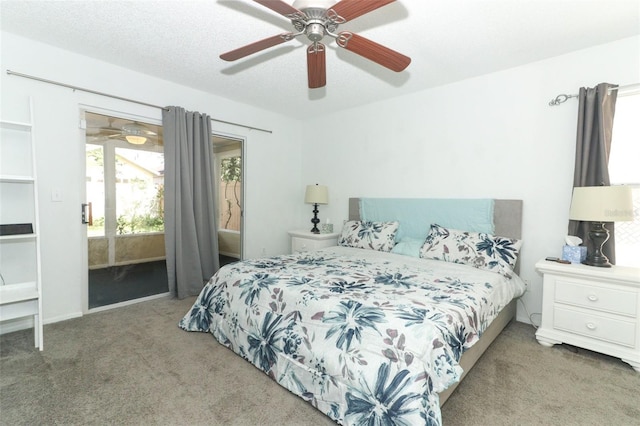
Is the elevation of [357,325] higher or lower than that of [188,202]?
lower

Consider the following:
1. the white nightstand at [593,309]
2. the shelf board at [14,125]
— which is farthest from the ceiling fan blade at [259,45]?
the white nightstand at [593,309]

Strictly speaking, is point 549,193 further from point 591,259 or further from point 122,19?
point 122,19

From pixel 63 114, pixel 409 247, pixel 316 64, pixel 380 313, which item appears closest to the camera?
pixel 380 313

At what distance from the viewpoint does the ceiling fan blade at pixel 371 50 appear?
1.76m

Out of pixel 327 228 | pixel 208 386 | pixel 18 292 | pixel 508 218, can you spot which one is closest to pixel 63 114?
pixel 18 292

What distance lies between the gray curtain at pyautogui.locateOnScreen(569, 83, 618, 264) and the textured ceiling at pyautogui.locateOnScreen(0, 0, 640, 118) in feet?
1.51

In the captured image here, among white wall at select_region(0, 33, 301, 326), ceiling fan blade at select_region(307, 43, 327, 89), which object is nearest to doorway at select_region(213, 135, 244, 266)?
white wall at select_region(0, 33, 301, 326)

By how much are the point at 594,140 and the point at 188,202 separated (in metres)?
3.90

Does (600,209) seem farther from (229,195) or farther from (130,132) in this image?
(130,132)

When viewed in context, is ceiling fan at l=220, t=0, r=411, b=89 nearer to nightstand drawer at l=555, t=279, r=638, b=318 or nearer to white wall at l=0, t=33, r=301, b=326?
white wall at l=0, t=33, r=301, b=326

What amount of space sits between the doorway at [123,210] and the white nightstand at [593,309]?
3791 millimetres

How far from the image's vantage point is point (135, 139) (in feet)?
10.9

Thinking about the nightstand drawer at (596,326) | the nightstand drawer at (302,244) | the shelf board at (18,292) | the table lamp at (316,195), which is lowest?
the nightstand drawer at (596,326)

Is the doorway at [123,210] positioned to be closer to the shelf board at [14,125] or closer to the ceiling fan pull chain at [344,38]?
the shelf board at [14,125]
